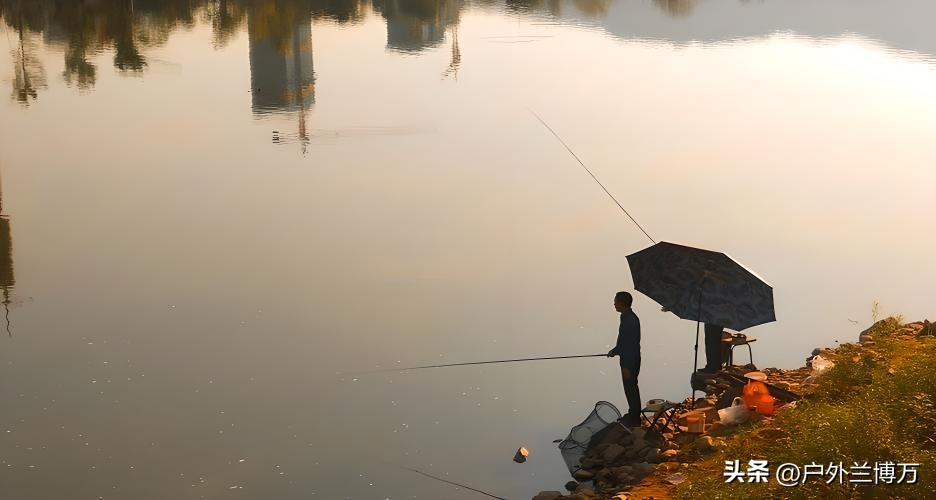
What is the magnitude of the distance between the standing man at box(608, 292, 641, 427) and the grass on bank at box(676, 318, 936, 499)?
98 centimetres

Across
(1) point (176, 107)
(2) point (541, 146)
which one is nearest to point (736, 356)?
(2) point (541, 146)

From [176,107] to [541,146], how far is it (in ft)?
35.3

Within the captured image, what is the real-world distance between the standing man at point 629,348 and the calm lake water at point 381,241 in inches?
38.0

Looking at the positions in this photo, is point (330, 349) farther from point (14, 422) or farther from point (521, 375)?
point (14, 422)

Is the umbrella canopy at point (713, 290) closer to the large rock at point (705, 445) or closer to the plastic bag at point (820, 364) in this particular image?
the large rock at point (705, 445)

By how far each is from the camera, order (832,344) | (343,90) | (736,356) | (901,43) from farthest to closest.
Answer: (901,43) < (343,90) < (832,344) < (736,356)

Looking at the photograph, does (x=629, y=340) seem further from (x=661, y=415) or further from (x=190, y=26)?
(x=190, y=26)

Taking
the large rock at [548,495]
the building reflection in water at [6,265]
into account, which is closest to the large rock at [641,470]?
the large rock at [548,495]

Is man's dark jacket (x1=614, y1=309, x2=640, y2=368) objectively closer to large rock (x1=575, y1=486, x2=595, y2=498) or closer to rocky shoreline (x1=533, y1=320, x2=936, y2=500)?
rocky shoreline (x1=533, y1=320, x2=936, y2=500)

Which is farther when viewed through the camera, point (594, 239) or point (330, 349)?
point (594, 239)

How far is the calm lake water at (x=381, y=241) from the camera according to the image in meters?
11.2

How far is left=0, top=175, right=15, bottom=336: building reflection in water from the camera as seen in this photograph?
15.2 m

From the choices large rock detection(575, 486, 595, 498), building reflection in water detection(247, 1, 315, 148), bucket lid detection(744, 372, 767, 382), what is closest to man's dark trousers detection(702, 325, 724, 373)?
bucket lid detection(744, 372, 767, 382)

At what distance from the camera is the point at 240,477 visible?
1036cm
